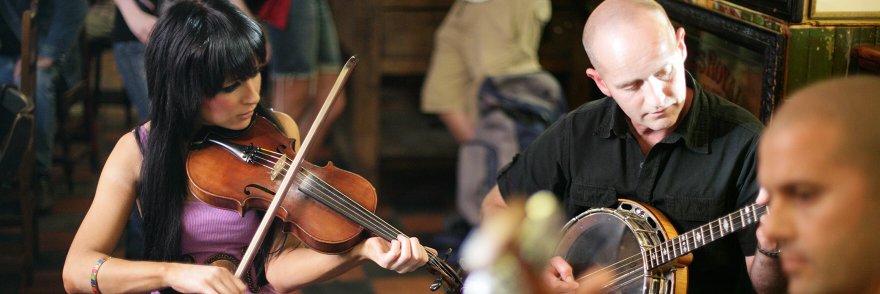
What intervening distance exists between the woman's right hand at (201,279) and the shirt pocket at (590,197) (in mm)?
749

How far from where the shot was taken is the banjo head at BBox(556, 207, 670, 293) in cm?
203

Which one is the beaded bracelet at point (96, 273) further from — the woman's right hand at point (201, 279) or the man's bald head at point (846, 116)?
the man's bald head at point (846, 116)

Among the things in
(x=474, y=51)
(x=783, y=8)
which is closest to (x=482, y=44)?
(x=474, y=51)

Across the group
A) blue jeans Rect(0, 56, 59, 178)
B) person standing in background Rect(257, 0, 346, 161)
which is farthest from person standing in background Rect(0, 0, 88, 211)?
person standing in background Rect(257, 0, 346, 161)

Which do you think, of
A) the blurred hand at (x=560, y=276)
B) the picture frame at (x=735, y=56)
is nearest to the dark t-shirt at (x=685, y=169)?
the blurred hand at (x=560, y=276)

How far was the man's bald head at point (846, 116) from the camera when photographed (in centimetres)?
102

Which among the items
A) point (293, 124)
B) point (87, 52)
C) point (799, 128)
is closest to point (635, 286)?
point (293, 124)

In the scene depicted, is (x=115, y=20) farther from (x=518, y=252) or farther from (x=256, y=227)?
(x=518, y=252)

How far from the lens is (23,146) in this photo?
2.63m

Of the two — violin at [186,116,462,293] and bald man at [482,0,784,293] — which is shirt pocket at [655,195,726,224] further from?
violin at [186,116,462,293]

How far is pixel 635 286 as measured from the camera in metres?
2.07

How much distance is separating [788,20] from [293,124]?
51.8 inches

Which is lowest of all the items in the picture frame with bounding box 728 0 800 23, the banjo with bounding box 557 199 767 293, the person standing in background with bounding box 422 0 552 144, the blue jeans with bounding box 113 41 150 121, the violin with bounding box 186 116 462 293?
the person standing in background with bounding box 422 0 552 144

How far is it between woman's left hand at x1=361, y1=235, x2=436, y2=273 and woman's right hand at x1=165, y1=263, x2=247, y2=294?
22cm
